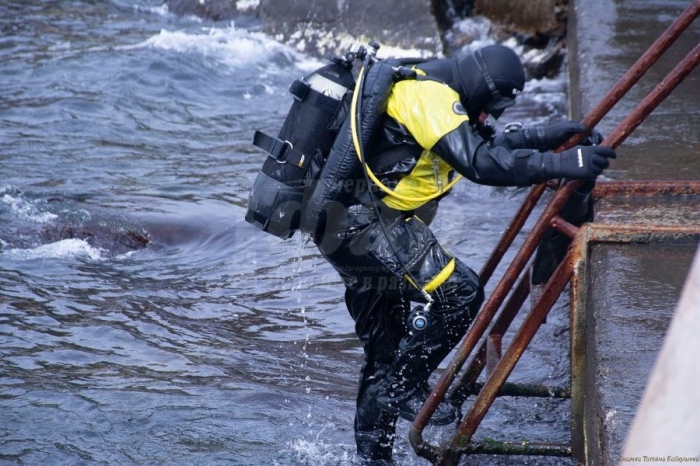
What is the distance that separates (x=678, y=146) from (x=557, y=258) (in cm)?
200

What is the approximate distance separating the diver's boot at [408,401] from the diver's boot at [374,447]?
261 mm

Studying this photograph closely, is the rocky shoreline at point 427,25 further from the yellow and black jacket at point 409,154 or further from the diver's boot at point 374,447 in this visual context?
the yellow and black jacket at point 409,154

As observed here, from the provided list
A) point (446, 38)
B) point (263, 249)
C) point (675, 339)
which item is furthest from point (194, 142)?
point (675, 339)

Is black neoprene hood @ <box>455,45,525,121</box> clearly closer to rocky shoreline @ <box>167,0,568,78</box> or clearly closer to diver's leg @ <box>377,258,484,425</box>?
diver's leg @ <box>377,258,484,425</box>

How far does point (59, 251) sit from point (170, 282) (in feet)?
3.32

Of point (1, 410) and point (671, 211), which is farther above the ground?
point (671, 211)

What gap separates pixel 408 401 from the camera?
4016 mm

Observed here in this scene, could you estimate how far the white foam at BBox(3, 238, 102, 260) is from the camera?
6993 millimetres

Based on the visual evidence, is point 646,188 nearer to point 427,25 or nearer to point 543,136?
point 543,136

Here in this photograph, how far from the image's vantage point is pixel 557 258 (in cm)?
407

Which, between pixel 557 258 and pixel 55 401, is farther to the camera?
pixel 55 401

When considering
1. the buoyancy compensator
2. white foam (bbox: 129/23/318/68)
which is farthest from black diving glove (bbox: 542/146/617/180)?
white foam (bbox: 129/23/318/68)

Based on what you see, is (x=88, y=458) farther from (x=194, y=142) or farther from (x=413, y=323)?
(x=194, y=142)

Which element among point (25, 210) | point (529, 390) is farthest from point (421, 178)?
point (25, 210)
